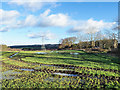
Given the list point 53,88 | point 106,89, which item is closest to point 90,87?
point 106,89

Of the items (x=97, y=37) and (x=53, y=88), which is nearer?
(x=53, y=88)

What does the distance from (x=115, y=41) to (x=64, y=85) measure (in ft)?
108

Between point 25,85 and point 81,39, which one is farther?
point 81,39

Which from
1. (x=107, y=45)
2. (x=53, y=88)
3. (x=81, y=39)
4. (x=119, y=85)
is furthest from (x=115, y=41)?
(x=53, y=88)

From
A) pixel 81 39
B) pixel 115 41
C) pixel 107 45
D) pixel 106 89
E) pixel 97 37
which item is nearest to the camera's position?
pixel 106 89

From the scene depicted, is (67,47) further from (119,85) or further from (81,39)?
(119,85)

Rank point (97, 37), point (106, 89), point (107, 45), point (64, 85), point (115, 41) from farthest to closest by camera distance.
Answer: point (97, 37)
point (107, 45)
point (115, 41)
point (64, 85)
point (106, 89)

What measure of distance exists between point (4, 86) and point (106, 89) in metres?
6.90

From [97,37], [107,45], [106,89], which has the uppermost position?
[97,37]

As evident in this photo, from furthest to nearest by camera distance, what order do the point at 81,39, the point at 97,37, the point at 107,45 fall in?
the point at 81,39 → the point at 97,37 → the point at 107,45

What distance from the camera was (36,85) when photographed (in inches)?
314

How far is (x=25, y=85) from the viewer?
7.99 meters

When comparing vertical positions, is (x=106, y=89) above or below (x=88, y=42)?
below

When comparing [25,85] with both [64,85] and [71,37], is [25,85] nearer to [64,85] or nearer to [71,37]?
[64,85]
